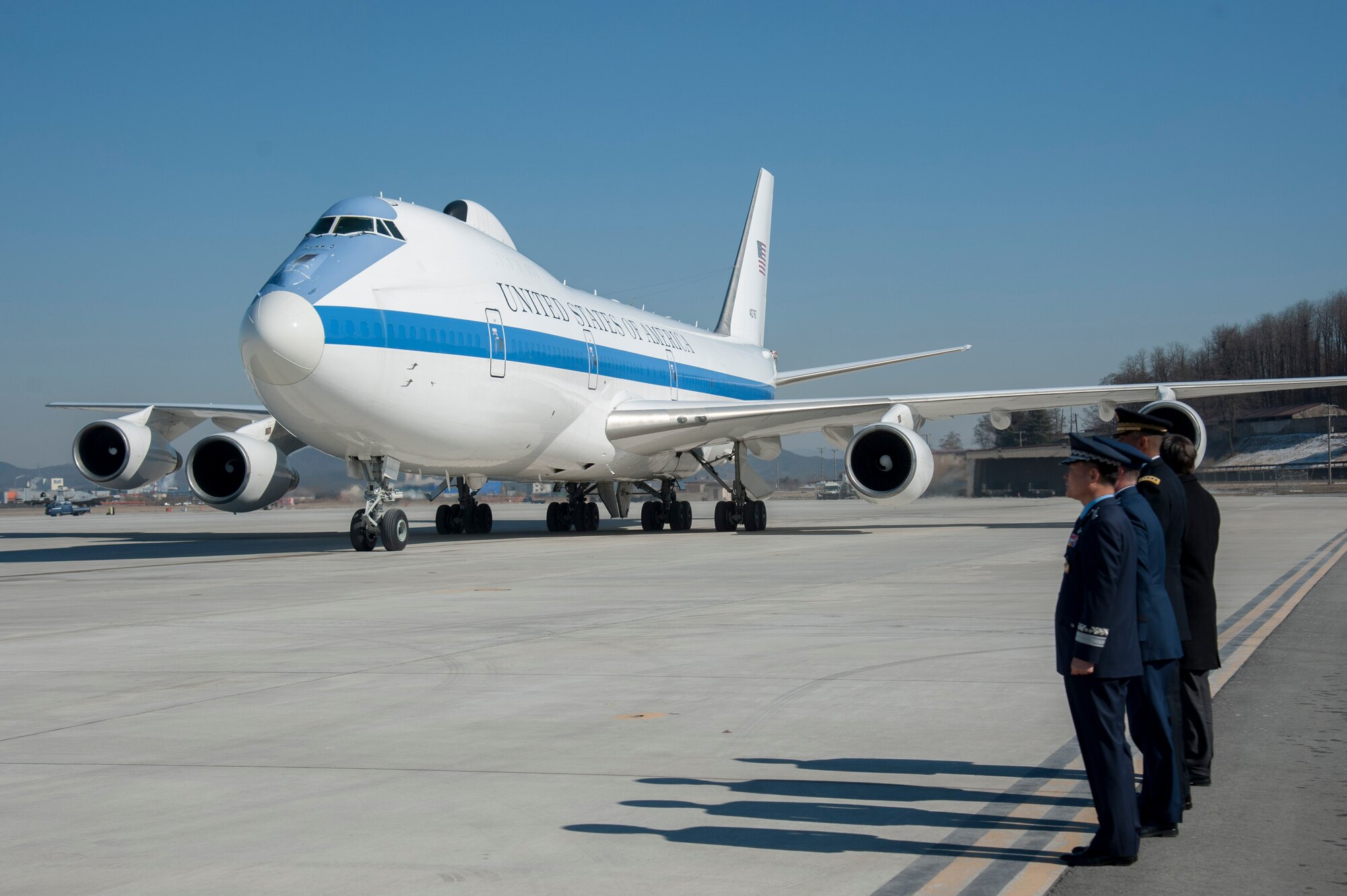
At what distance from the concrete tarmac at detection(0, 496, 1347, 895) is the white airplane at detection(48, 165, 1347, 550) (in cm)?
452

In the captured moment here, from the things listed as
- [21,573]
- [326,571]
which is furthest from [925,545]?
[21,573]

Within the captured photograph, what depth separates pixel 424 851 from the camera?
409 centimetres

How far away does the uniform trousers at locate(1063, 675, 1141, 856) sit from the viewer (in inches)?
158

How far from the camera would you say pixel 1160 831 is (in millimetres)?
4383

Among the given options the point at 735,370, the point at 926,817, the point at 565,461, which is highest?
the point at 735,370

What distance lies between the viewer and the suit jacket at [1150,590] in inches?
175

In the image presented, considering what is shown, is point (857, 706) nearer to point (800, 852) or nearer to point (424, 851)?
point (800, 852)

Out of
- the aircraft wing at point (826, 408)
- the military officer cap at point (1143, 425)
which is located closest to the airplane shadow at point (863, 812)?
the military officer cap at point (1143, 425)

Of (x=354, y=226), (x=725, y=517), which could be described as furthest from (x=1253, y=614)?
(x=725, y=517)

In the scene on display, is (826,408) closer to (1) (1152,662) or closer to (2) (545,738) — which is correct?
(2) (545,738)

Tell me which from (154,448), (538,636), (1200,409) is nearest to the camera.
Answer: (538,636)

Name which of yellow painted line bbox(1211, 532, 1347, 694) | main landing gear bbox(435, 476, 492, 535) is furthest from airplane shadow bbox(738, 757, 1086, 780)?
main landing gear bbox(435, 476, 492, 535)

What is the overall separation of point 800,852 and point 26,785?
3219 millimetres

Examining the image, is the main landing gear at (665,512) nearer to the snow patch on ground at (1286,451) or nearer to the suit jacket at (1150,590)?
the suit jacket at (1150,590)
